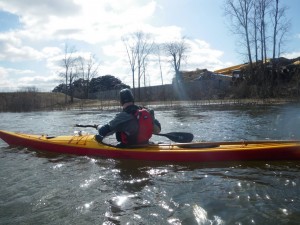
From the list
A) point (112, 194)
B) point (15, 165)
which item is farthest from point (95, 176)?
point (15, 165)

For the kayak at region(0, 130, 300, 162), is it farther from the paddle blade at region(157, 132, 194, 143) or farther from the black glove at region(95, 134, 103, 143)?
the paddle blade at region(157, 132, 194, 143)

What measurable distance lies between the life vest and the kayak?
0.45ft

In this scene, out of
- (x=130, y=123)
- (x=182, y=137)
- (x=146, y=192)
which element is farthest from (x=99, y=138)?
(x=146, y=192)

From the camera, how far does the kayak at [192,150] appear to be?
5.52 m

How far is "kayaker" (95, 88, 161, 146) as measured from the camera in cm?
595

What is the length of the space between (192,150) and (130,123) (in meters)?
1.22

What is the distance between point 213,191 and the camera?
14.4 ft

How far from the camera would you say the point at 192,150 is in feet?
19.4

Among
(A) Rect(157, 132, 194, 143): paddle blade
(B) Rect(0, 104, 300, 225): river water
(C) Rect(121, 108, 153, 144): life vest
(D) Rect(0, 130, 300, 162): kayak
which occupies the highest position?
(C) Rect(121, 108, 153, 144): life vest

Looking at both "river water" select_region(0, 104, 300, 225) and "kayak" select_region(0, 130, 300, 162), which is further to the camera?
"kayak" select_region(0, 130, 300, 162)

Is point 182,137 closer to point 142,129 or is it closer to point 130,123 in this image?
point 142,129

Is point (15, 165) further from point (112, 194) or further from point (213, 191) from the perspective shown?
point (213, 191)

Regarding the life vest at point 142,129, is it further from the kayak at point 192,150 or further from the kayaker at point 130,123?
the kayak at point 192,150

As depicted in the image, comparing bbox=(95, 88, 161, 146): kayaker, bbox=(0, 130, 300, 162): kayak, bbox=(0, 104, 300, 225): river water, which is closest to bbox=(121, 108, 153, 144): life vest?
bbox=(95, 88, 161, 146): kayaker
